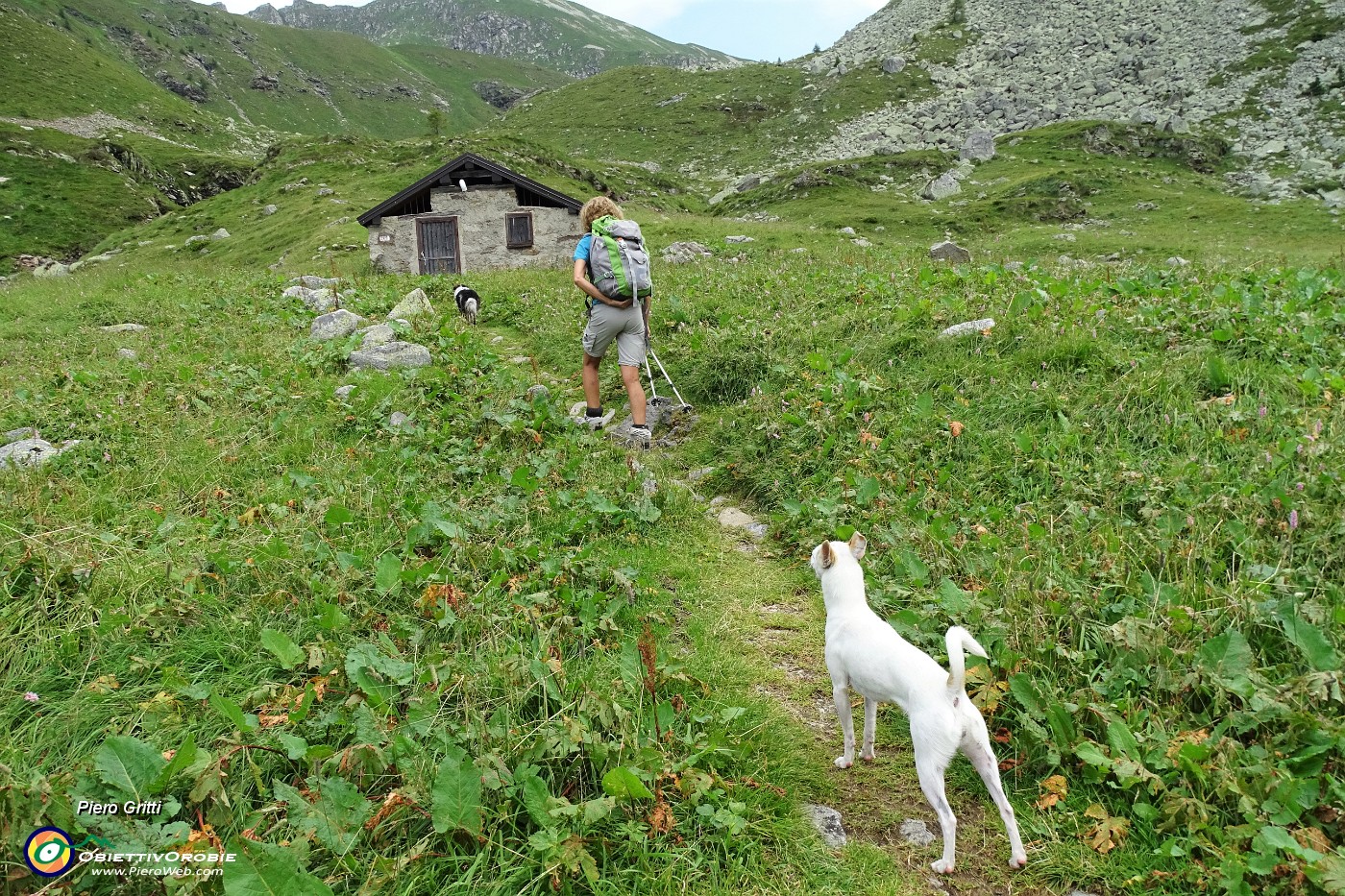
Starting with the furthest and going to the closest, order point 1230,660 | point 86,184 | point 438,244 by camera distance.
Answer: point 86,184, point 438,244, point 1230,660

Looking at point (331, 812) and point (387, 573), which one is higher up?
point (387, 573)

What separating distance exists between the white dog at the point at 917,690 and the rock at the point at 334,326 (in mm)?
10688

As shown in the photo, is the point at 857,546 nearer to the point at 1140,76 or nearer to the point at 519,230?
A: the point at 519,230

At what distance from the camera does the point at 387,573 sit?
13.9 feet

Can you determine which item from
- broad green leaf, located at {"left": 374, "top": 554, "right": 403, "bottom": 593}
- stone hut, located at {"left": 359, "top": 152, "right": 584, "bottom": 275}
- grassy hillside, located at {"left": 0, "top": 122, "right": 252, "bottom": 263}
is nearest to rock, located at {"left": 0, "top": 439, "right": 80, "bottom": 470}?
broad green leaf, located at {"left": 374, "top": 554, "right": 403, "bottom": 593}

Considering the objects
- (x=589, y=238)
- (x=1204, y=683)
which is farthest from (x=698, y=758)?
(x=589, y=238)

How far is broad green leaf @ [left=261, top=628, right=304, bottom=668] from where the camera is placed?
11.6 ft

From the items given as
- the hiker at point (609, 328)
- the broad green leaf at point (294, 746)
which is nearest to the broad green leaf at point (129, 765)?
the broad green leaf at point (294, 746)

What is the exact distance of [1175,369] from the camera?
625cm

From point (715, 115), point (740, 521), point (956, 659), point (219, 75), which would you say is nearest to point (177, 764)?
point (956, 659)

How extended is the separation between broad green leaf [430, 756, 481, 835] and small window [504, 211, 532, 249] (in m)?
28.0

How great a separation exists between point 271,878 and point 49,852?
0.90 metres

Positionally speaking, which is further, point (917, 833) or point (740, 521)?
point (740, 521)

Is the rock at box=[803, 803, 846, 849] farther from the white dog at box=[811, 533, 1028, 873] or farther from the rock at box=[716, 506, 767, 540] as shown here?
the rock at box=[716, 506, 767, 540]
